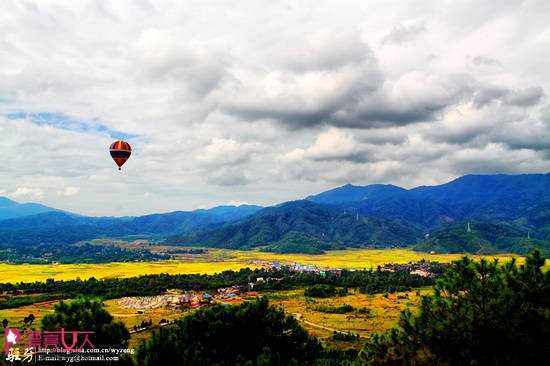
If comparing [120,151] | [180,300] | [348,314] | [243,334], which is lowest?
[348,314]

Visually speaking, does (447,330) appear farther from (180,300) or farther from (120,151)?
(180,300)

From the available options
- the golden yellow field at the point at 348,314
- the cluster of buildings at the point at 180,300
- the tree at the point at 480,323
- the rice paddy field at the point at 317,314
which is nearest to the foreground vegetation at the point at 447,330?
the tree at the point at 480,323

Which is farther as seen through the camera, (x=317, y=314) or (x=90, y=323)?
(x=317, y=314)

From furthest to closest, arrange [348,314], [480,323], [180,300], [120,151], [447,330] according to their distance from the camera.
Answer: [180,300]
[348,314]
[120,151]
[447,330]
[480,323]

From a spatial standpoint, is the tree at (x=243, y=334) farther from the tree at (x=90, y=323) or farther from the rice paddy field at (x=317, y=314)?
the rice paddy field at (x=317, y=314)

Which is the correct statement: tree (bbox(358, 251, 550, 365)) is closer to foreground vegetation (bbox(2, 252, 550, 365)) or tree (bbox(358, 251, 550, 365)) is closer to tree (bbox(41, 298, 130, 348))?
foreground vegetation (bbox(2, 252, 550, 365))

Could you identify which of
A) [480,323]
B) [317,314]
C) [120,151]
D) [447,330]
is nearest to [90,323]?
[447,330]
